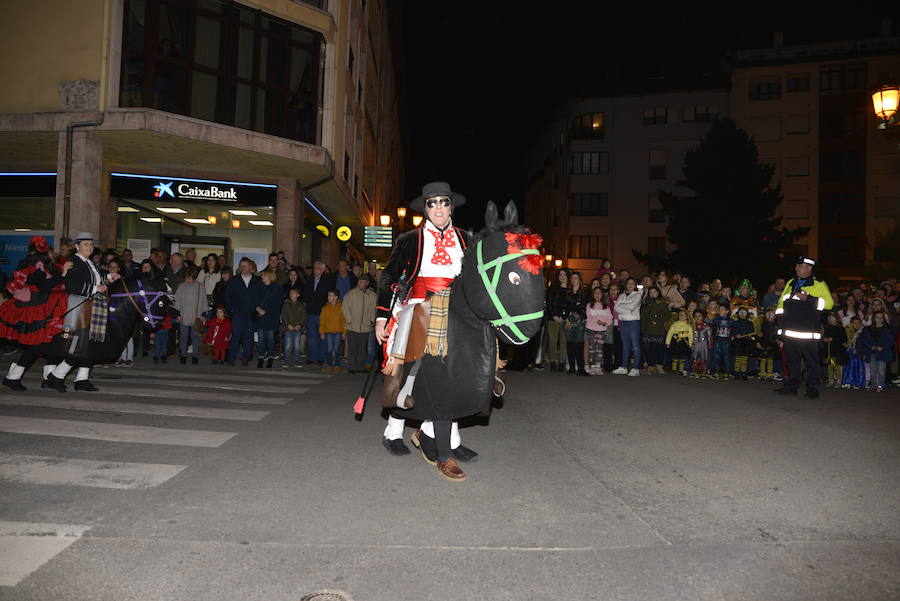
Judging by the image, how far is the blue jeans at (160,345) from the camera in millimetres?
11883

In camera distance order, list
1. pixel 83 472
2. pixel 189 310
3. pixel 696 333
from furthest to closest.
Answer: pixel 696 333 < pixel 189 310 < pixel 83 472

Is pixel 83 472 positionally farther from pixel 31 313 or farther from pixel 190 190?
pixel 190 190

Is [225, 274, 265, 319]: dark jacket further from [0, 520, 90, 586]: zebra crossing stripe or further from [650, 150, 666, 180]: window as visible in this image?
[650, 150, 666, 180]: window

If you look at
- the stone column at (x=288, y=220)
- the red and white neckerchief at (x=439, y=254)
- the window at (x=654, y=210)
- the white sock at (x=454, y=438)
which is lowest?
the white sock at (x=454, y=438)

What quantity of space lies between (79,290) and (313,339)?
5.18 metres

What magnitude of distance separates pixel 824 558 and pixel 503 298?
2.34 meters

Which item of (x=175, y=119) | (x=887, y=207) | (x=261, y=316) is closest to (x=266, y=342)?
(x=261, y=316)

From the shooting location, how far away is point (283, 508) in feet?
13.0

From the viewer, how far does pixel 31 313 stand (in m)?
8.12

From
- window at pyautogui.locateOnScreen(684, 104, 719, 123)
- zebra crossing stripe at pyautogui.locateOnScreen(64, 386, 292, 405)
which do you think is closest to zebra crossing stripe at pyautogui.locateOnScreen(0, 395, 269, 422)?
zebra crossing stripe at pyautogui.locateOnScreen(64, 386, 292, 405)

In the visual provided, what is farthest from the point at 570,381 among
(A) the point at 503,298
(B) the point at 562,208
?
(B) the point at 562,208

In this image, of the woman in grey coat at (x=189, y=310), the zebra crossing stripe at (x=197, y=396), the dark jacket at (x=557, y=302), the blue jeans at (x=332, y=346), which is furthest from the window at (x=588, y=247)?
the zebra crossing stripe at (x=197, y=396)

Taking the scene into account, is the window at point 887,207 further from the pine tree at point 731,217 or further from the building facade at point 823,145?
the pine tree at point 731,217

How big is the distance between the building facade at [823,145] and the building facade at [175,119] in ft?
124
